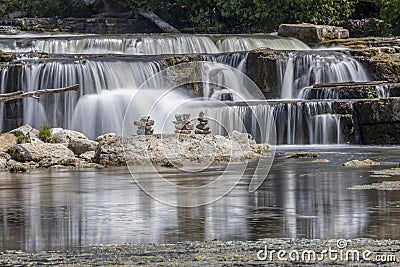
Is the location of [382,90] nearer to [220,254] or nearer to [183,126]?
[183,126]

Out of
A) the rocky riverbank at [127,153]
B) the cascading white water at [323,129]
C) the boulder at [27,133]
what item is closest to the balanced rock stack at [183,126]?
the rocky riverbank at [127,153]

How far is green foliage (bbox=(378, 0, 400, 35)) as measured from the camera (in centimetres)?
5419

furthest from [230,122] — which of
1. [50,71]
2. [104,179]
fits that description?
[104,179]

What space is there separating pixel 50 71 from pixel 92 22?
21.2 m

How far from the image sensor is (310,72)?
137 ft

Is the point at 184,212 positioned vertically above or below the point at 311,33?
below

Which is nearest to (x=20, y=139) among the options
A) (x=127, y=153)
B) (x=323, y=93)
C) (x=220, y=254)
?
(x=127, y=153)

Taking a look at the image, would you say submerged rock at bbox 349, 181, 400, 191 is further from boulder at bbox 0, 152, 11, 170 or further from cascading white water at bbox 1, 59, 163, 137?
cascading white water at bbox 1, 59, 163, 137

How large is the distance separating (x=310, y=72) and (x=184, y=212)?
27.3m

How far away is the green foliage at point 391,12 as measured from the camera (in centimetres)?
5419

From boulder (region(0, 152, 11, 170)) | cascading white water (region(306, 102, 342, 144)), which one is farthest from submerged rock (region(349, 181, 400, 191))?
cascading white water (region(306, 102, 342, 144))

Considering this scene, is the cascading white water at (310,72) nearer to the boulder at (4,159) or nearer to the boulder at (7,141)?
the boulder at (7,141)

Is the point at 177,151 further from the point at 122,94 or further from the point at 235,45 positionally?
the point at 235,45

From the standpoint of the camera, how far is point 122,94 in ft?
124
